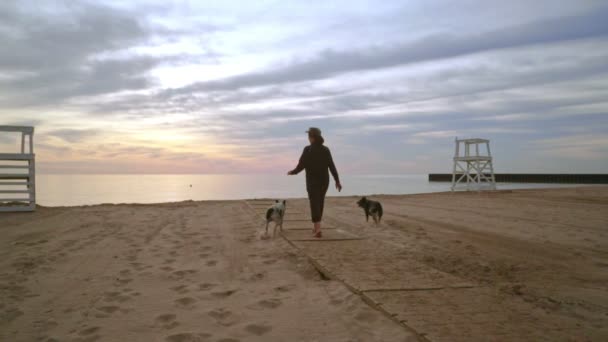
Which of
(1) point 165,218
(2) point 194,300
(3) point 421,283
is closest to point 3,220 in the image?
(1) point 165,218

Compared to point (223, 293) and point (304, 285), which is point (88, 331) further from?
point (304, 285)

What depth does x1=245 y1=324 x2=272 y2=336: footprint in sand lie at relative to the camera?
2926 mm

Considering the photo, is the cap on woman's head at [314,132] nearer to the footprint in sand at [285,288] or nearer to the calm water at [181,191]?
the footprint in sand at [285,288]

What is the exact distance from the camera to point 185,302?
361cm

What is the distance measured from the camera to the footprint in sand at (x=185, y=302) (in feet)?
11.6

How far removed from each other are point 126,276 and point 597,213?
1101 cm

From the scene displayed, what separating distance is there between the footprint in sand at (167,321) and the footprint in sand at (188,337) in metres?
0.18

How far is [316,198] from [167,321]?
4322 mm

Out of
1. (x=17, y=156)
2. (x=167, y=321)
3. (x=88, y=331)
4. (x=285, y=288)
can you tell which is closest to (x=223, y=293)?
(x=285, y=288)

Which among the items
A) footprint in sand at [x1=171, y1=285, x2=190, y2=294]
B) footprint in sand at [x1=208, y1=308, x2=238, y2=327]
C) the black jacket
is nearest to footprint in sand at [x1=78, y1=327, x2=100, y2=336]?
footprint in sand at [x1=208, y1=308, x2=238, y2=327]

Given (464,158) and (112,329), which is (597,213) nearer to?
(464,158)

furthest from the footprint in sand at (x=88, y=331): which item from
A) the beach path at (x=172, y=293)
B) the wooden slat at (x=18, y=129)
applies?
the wooden slat at (x=18, y=129)

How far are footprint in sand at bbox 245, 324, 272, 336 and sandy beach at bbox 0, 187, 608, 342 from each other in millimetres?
15

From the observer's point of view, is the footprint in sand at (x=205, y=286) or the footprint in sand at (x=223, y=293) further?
the footprint in sand at (x=205, y=286)
